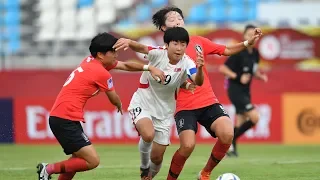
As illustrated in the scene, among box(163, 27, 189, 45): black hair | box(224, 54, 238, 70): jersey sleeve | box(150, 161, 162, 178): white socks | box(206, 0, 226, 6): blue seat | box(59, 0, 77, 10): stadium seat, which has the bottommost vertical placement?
box(150, 161, 162, 178): white socks

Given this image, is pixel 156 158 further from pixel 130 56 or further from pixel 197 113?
pixel 130 56

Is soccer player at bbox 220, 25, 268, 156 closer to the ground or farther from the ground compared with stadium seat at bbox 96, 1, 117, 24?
closer to the ground

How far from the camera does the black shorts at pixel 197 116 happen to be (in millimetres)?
9844

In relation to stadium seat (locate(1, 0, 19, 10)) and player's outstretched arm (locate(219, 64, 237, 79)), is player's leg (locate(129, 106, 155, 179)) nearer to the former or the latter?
player's outstretched arm (locate(219, 64, 237, 79))

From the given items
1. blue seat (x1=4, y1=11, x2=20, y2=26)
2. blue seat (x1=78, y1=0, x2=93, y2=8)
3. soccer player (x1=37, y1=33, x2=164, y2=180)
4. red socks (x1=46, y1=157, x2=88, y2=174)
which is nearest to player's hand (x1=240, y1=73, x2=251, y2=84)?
soccer player (x1=37, y1=33, x2=164, y2=180)

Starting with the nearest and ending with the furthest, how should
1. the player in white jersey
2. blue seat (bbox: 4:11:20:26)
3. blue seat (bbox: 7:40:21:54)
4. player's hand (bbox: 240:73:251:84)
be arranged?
the player in white jersey → player's hand (bbox: 240:73:251:84) → blue seat (bbox: 7:40:21:54) → blue seat (bbox: 4:11:20:26)

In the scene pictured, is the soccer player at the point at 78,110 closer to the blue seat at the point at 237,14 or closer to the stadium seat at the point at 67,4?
the blue seat at the point at 237,14

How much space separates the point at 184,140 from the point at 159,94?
0.72 meters

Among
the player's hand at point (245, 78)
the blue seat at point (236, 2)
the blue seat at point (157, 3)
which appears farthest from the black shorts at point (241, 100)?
the blue seat at point (236, 2)

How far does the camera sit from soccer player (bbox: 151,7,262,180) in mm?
9686

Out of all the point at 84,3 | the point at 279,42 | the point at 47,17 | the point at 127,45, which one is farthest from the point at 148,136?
the point at 84,3

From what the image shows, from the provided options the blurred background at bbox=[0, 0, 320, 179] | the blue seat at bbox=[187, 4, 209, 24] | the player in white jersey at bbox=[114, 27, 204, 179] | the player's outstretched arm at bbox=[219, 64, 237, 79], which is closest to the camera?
the player in white jersey at bbox=[114, 27, 204, 179]

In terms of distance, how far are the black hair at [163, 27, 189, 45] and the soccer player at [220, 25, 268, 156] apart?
599 cm

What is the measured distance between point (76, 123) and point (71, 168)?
532mm
